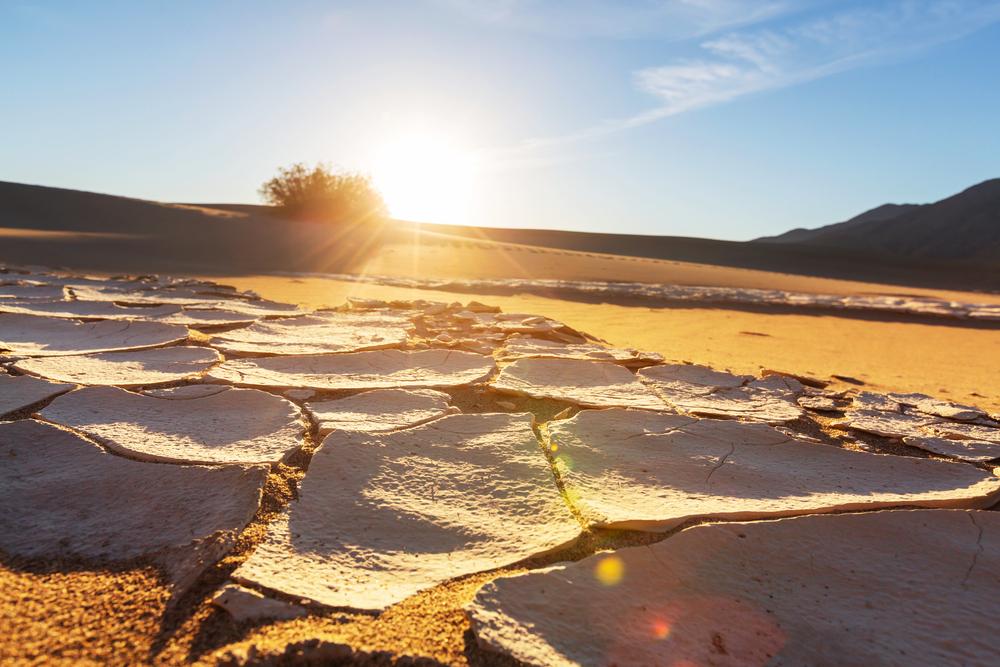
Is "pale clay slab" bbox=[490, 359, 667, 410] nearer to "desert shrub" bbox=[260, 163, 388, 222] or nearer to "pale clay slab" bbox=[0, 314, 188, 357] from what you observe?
"pale clay slab" bbox=[0, 314, 188, 357]

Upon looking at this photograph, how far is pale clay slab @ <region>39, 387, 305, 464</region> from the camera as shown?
1.53 meters

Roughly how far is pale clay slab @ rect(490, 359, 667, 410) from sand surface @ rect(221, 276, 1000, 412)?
103 cm

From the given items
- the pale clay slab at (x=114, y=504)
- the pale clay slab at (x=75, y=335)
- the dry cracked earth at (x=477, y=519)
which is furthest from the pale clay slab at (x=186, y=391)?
the pale clay slab at (x=75, y=335)

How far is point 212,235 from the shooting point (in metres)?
13.9

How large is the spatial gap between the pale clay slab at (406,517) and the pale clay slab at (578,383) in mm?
433

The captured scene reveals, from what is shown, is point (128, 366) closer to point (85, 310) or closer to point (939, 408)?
point (85, 310)

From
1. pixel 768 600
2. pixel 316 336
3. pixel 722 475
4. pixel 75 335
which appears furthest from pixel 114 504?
pixel 75 335

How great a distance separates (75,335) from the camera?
2.72m

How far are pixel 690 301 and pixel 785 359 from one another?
4.17 m

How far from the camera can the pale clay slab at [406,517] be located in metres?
1.08

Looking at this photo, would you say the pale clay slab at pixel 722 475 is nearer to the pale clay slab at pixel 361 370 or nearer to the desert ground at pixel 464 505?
the desert ground at pixel 464 505

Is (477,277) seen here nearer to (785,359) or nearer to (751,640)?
(785,359)

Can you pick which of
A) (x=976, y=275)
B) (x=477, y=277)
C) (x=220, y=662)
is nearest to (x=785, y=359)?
(x=220, y=662)

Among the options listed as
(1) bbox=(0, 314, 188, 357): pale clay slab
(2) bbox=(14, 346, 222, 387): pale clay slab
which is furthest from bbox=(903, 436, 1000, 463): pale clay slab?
(1) bbox=(0, 314, 188, 357): pale clay slab
